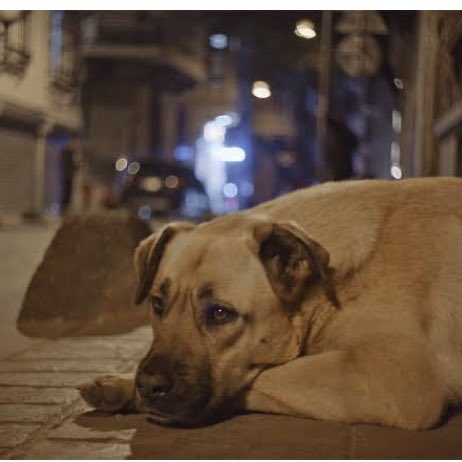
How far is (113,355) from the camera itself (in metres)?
4.77

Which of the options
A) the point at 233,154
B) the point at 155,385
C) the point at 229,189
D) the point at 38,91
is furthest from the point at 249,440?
the point at 229,189

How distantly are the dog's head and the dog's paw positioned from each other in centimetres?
25

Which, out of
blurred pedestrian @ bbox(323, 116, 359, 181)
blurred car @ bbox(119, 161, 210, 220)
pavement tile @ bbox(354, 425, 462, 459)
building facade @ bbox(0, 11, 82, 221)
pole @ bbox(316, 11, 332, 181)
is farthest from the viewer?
building facade @ bbox(0, 11, 82, 221)

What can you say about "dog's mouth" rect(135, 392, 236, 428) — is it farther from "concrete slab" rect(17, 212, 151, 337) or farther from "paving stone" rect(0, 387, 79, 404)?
"concrete slab" rect(17, 212, 151, 337)

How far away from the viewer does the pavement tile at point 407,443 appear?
285cm

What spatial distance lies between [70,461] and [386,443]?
1.03 metres

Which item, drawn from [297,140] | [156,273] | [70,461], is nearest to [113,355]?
[156,273]

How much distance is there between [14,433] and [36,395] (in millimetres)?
644

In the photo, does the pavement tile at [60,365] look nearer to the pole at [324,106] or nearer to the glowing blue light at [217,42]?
the pole at [324,106]

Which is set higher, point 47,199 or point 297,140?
point 297,140

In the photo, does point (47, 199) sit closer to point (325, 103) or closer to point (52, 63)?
point (52, 63)

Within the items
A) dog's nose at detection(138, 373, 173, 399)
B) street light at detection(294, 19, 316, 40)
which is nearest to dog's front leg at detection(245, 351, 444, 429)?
dog's nose at detection(138, 373, 173, 399)

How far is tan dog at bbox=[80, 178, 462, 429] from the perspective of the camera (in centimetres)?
314

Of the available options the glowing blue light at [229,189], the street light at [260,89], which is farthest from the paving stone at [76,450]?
the glowing blue light at [229,189]
